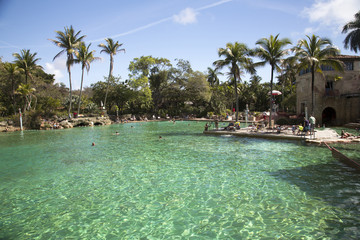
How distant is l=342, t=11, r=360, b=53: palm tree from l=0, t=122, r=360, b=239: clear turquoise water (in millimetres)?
18427

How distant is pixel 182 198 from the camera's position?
747 centimetres

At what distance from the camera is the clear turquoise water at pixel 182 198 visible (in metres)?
Result: 5.64

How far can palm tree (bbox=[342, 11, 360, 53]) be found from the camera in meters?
24.1

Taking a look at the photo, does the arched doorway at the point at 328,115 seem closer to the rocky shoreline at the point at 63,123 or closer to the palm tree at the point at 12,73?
the rocky shoreline at the point at 63,123

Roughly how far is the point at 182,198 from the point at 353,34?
2780cm

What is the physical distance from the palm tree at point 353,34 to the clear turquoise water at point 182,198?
725 inches

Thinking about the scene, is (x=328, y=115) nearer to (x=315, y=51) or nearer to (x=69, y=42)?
(x=315, y=51)

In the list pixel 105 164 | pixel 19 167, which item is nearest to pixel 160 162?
pixel 105 164

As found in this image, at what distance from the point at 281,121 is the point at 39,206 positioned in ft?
93.2

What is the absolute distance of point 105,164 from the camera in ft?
39.5

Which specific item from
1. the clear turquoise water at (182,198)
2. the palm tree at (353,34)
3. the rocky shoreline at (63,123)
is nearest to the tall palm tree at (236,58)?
the palm tree at (353,34)

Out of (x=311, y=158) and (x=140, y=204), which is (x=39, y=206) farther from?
(x=311, y=158)

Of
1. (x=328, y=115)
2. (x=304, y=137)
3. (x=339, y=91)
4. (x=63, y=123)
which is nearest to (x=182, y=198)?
(x=304, y=137)

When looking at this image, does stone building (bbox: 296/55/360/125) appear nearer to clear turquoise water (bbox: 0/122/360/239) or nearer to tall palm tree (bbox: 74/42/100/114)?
clear turquoise water (bbox: 0/122/360/239)
